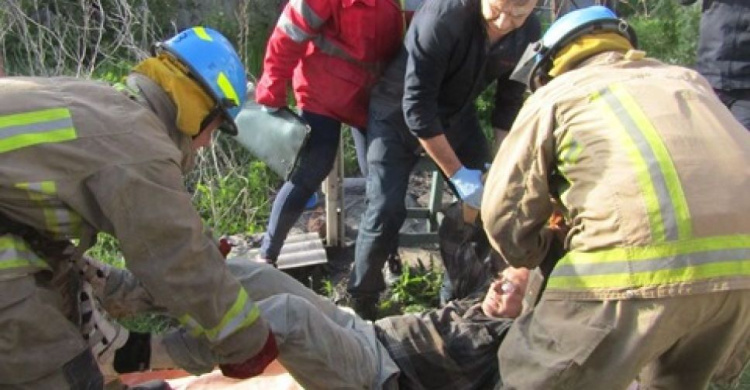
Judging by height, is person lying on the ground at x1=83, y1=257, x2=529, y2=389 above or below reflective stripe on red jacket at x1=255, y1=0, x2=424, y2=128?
below

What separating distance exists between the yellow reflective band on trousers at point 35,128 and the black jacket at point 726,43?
3045mm

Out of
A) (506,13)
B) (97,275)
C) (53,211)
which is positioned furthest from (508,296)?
(53,211)

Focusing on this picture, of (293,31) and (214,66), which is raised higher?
(214,66)

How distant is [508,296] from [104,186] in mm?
1515

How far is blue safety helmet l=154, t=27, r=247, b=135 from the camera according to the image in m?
2.29

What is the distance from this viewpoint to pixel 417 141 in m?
3.43

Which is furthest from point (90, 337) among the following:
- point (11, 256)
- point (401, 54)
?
point (401, 54)

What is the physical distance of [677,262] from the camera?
1983mm

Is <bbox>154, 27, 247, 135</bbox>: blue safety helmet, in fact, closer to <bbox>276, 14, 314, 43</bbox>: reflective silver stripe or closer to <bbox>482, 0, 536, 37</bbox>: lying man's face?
<bbox>276, 14, 314, 43</bbox>: reflective silver stripe

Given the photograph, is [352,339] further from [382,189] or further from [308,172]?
[308,172]

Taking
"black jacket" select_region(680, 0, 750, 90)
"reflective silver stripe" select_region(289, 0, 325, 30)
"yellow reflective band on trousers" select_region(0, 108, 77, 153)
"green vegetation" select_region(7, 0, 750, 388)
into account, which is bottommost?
"green vegetation" select_region(7, 0, 750, 388)

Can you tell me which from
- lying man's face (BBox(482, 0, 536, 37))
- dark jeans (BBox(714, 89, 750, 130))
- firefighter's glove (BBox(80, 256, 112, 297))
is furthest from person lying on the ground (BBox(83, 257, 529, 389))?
dark jeans (BBox(714, 89, 750, 130))

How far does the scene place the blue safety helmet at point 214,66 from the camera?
2.29 m

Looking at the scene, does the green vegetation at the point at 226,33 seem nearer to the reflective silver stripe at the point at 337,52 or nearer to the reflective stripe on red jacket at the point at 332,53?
the reflective stripe on red jacket at the point at 332,53
